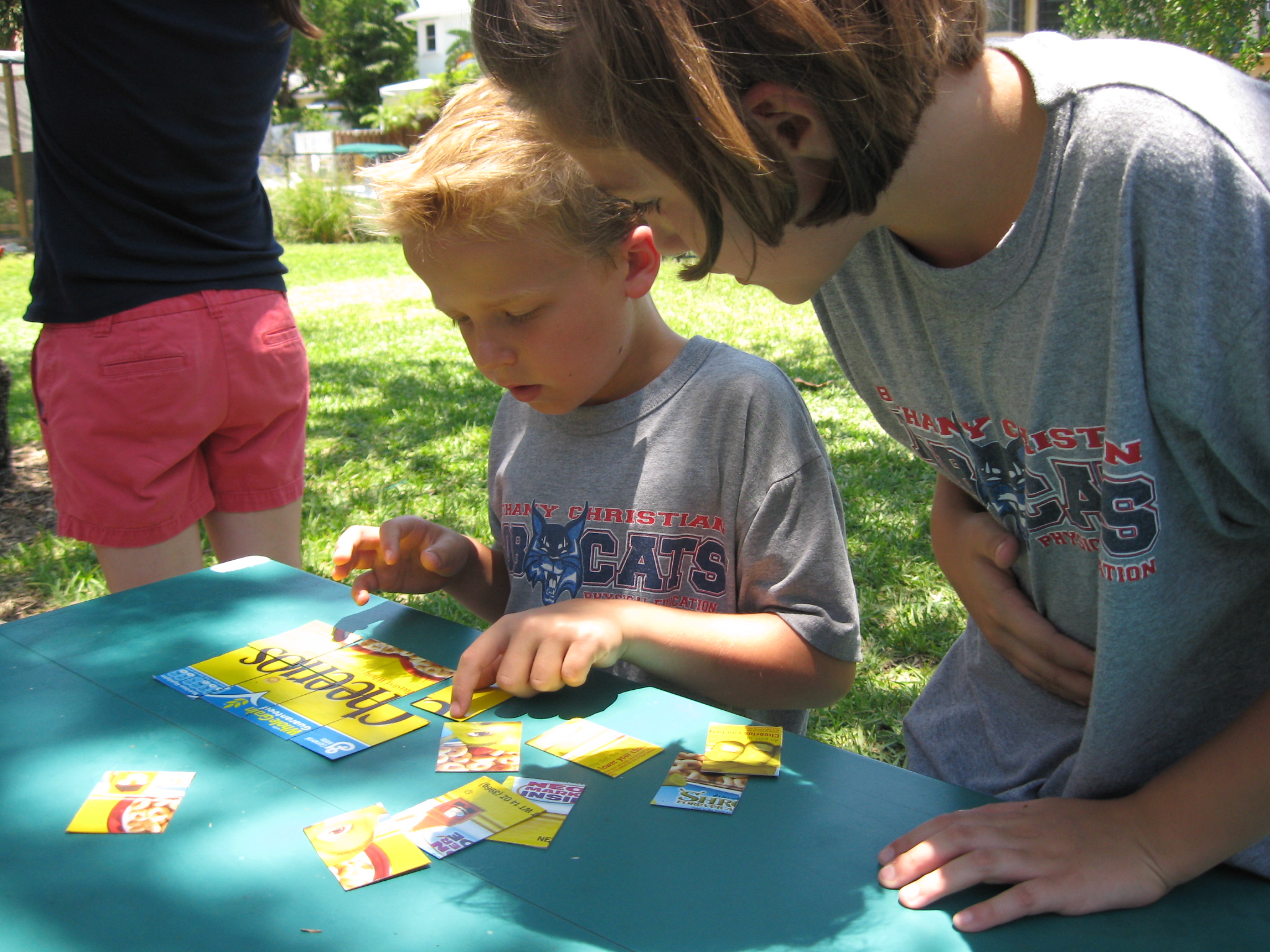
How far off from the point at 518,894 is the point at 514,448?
108 centimetres

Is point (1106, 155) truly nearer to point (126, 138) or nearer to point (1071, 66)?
point (1071, 66)

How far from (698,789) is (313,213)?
17664 millimetres

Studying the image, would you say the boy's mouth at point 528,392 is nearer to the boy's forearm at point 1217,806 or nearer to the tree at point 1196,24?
the boy's forearm at point 1217,806

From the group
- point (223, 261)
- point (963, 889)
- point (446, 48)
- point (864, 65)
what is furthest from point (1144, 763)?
point (446, 48)

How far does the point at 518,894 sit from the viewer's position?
0.90 metres

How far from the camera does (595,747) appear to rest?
1.15 meters

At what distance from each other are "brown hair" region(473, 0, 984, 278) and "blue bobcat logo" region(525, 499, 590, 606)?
0.75 m

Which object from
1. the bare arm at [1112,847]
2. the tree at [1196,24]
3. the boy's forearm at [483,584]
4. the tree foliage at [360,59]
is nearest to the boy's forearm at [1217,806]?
the bare arm at [1112,847]

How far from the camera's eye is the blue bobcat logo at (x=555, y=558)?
1.70 metres

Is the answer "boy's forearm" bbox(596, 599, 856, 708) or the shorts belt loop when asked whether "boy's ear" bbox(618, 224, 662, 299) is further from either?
the shorts belt loop

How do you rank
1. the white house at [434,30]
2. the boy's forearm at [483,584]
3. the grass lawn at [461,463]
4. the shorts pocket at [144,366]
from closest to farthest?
1. the boy's forearm at [483,584]
2. the shorts pocket at [144,366]
3. the grass lawn at [461,463]
4. the white house at [434,30]

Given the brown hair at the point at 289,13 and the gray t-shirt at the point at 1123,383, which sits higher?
the brown hair at the point at 289,13

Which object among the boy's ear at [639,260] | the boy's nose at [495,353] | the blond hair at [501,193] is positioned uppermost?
the blond hair at [501,193]

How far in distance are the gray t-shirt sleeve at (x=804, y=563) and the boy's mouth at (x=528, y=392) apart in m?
0.40
